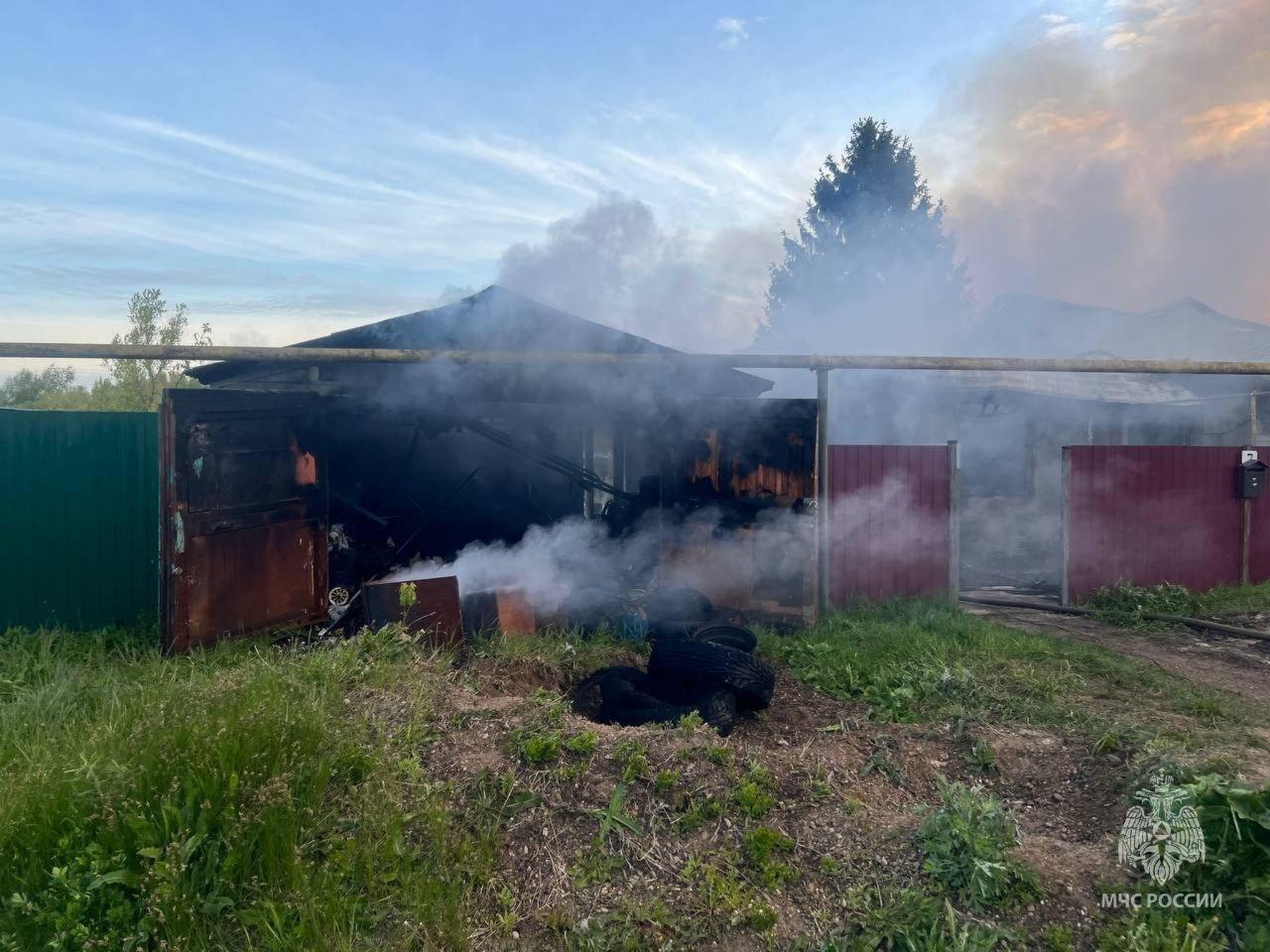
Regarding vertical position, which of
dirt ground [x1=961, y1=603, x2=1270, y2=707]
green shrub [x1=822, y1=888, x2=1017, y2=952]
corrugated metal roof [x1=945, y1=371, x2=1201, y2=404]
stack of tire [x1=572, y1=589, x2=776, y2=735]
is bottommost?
dirt ground [x1=961, y1=603, x2=1270, y2=707]

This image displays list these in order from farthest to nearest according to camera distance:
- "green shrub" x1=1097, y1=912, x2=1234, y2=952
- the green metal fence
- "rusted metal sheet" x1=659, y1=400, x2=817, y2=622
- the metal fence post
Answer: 1. "rusted metal sheet" x1=659, y1=400, x2=817, y2=622
2. the metal fence post
3. the green metal fence
4. "green shrub" x1=1097, y1=912, x2=1234, y2=952

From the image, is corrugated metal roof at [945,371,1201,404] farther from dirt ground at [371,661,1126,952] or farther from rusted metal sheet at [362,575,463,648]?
rusted metal sheet at [362,575,463,648]

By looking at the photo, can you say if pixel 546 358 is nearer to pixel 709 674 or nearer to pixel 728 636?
pixel 728 636

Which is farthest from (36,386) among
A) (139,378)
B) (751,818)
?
(751,818)

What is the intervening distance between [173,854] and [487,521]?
6703 millimetres

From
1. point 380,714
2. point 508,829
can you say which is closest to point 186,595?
point 380,714

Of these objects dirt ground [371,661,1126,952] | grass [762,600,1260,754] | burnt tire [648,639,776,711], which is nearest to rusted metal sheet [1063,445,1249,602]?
grass [762,600,1260,754]

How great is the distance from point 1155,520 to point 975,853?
7.98 m

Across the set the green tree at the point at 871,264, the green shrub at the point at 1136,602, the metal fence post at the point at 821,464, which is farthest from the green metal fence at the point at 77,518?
the green tree at the point at 871,264

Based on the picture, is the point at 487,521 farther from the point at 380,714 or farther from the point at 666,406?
the point at 380,714

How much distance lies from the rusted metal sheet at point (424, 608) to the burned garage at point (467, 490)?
21 millimetres

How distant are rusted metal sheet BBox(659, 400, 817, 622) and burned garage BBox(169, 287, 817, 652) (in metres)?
0.02

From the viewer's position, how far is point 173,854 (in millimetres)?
2992

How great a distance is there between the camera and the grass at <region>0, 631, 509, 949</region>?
294cm
